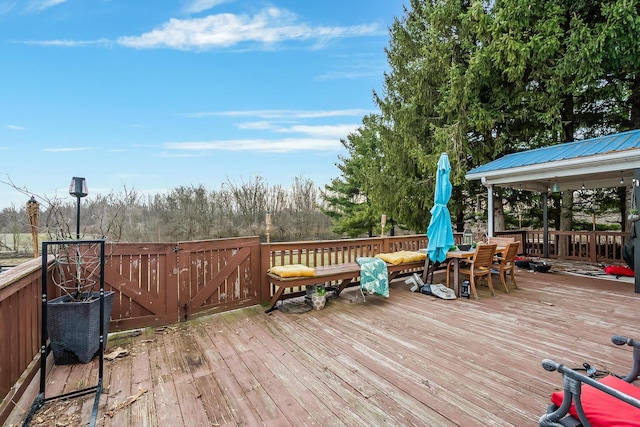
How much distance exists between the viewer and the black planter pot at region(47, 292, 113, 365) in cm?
260

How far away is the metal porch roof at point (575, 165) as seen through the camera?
5377 mm

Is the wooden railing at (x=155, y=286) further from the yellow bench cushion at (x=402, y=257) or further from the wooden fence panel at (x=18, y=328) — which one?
the yellow bench cushion at (x=402, y=257)

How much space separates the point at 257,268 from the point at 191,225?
1017 centimetres

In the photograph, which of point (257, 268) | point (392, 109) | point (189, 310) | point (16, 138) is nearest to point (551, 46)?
point (392, 109)

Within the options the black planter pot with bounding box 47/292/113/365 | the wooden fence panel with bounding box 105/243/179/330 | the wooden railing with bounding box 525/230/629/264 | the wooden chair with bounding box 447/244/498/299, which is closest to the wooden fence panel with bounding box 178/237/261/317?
the wooden fence panel with bounding box 105/243/179/330

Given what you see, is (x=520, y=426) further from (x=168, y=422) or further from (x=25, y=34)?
(x=25, y=34)

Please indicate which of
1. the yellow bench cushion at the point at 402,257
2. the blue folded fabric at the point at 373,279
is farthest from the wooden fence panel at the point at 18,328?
the yellow bench cushion at the point at 402,257

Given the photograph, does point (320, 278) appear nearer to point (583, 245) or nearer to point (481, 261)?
point (481, 261)

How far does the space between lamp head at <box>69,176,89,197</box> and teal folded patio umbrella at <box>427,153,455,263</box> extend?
5.02 metres

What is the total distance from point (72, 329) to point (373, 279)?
3.56 m

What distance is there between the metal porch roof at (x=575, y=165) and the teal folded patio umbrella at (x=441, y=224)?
2.94 metres

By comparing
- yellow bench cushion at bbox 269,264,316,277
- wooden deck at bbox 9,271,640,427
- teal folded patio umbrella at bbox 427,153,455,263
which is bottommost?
wooden deck at bbox 9,271,640,427

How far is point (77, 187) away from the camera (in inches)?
139

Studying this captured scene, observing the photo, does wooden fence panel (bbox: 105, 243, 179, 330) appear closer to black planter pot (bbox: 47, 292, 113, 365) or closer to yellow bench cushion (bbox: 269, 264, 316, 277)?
black planter pot (bbox: 47, 292, 113, 365)
